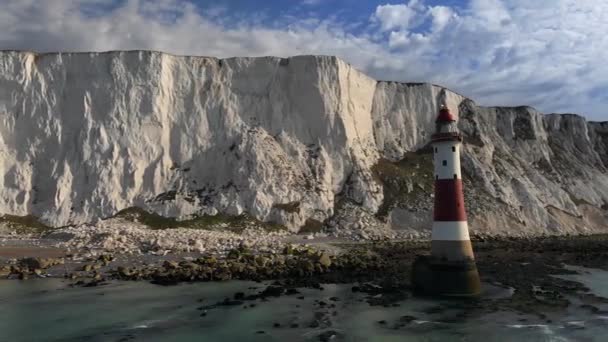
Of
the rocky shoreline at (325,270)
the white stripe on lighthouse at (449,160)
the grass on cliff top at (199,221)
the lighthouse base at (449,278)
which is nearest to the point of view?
the lighthouse base at (449,278)

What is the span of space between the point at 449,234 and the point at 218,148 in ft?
117

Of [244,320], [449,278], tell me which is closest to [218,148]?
[449,278]

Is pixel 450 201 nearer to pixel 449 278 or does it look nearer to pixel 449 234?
pixel 449 234

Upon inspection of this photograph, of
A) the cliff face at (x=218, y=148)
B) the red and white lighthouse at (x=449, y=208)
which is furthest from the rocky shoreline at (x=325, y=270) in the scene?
the cliff face at (x=218, y=148)

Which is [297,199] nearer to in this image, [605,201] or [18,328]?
[18,328]

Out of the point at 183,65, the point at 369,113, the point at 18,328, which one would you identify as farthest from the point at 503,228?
the point at 18,328

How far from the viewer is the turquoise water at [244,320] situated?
16.3 meters

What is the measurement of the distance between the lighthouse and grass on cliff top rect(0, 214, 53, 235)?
34.7 m

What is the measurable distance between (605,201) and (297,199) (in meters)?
45.7

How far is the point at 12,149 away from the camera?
49562 mm

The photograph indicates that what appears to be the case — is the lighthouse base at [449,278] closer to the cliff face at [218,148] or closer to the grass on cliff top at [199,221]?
the grass on cliff top at [199,221]

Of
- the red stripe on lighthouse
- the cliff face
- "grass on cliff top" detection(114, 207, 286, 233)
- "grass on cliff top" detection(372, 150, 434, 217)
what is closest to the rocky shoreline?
the red stripe on lighthouse

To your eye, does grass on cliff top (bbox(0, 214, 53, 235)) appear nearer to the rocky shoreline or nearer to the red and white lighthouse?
the rocky shoreline

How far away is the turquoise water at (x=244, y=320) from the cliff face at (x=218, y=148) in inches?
1035
